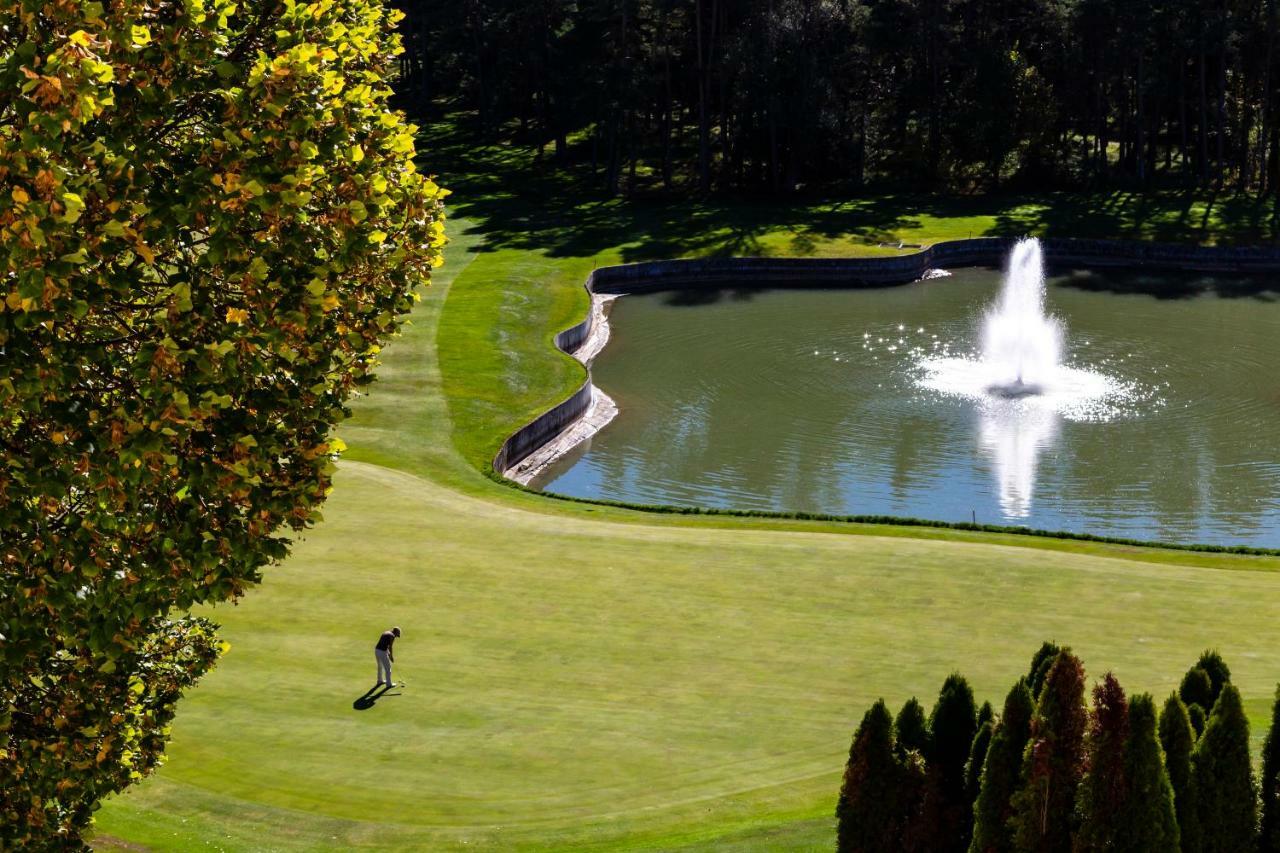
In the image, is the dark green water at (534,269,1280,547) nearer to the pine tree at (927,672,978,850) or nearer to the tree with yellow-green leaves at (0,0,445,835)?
the pine tree at (927,672,978,850)

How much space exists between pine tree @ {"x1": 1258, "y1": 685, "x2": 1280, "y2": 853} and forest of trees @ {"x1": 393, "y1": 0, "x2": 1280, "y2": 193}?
102 meters

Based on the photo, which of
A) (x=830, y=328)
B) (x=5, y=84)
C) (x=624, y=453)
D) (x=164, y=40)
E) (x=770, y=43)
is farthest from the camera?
(x=770, y=43)

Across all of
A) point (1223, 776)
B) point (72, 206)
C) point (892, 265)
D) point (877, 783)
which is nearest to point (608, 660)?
point (877, 783)

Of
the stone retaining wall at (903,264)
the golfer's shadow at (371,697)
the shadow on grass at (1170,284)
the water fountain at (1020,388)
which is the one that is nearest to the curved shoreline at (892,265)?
the stone retaining wall at (903,264)

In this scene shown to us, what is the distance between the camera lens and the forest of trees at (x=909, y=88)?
11912cm

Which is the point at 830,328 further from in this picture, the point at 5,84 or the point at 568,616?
the point at 5,84

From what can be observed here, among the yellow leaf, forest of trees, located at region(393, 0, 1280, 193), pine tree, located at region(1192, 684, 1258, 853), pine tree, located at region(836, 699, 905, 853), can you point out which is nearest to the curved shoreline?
forest of trees, located at region(393, 0, 1280, 193)

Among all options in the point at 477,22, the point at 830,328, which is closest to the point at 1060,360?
the point at 830,328

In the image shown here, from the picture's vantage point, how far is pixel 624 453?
6738 cm

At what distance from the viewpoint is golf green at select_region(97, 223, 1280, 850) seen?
84.2 ft

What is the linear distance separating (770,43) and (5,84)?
360ft

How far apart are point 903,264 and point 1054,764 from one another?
90.2m

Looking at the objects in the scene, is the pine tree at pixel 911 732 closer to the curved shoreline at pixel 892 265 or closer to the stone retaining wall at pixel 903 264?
the curved shoreline at pixel 892 265

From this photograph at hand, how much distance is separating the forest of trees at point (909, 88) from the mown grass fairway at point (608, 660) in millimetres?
77431
